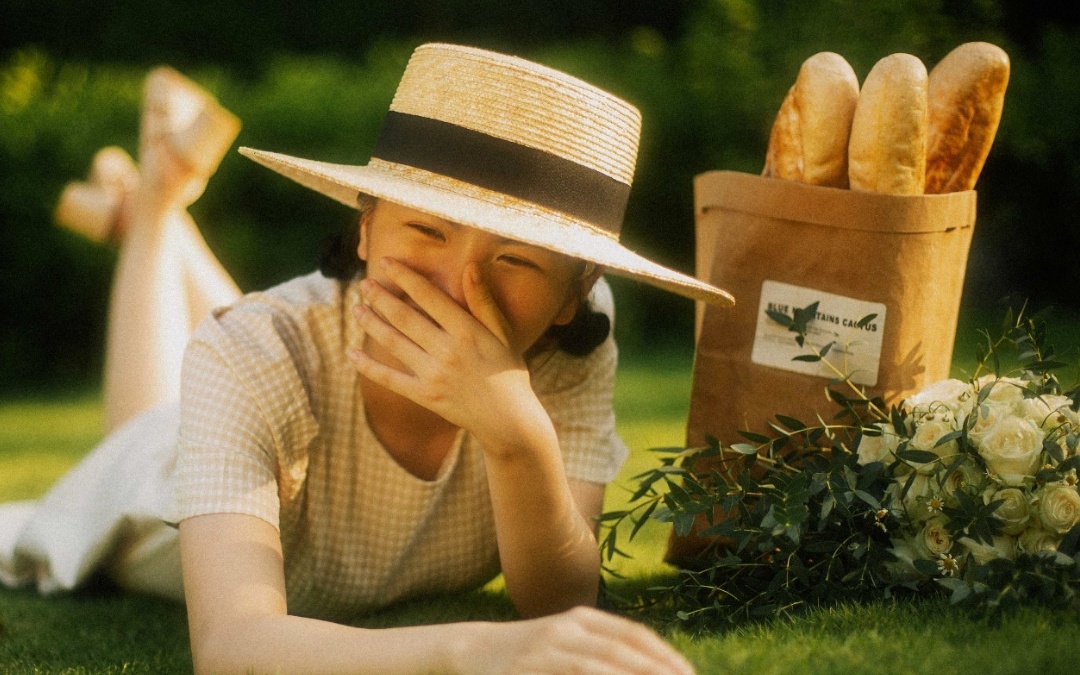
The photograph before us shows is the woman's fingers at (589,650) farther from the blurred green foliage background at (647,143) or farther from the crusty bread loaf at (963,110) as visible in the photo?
the blurred green foliage background at (647,143)

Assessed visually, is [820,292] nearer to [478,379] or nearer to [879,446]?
[879,446]

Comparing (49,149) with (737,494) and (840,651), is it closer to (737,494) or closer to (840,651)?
(737,494)

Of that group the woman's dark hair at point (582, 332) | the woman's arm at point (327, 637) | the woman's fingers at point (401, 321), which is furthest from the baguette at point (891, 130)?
the woman's arm at point (327, 637)

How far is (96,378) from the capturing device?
8.27 meters

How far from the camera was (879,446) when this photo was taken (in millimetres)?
2195

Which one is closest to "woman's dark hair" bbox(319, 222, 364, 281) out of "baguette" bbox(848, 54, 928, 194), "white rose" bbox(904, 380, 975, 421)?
"baguette" bbox(848, 54, 928, 194)

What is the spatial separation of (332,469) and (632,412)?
3.26 metres

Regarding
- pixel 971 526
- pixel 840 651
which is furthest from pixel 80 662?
pixel 971 526

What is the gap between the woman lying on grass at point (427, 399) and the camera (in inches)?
74.2

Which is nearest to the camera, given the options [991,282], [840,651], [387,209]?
[840,651]

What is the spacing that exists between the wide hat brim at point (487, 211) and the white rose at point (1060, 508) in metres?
0.70

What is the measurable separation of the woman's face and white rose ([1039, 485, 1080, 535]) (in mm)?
950

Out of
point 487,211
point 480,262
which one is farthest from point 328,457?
point 487,211

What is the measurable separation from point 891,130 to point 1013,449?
28.6 inches
